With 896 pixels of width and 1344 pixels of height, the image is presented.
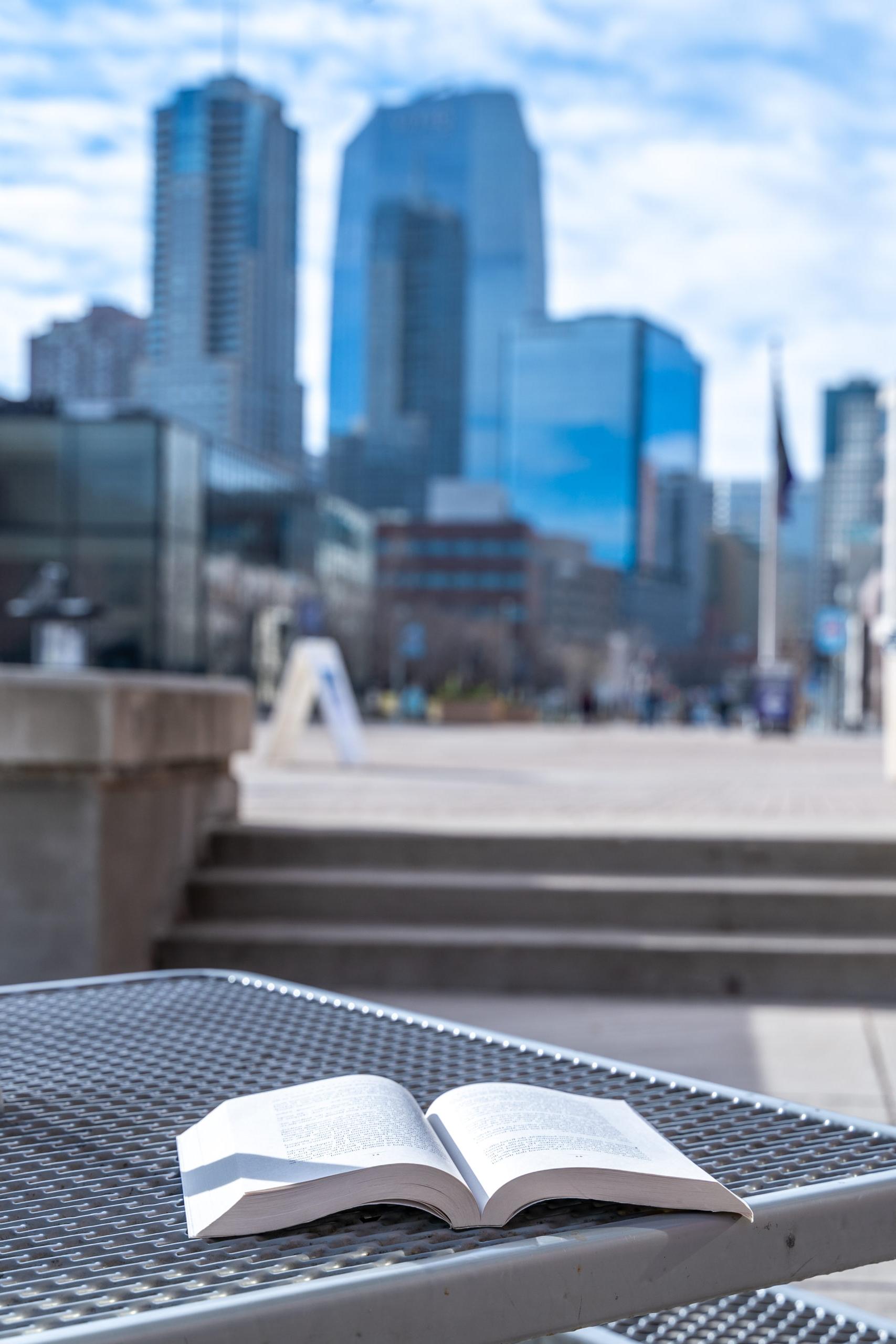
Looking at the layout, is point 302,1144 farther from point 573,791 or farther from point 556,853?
point 573,791

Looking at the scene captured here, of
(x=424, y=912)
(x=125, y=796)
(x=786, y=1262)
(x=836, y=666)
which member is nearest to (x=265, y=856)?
(x=424, y=912)

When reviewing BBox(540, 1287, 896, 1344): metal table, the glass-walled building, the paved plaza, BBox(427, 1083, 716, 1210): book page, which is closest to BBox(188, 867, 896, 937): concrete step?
the paved plaza

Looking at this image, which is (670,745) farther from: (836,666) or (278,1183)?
(836,666)

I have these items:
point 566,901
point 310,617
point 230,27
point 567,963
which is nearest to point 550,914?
point 566,901

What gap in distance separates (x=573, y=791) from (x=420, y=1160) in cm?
1131

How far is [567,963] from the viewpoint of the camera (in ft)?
21.9

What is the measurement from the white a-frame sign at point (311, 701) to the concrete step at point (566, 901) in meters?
8.32

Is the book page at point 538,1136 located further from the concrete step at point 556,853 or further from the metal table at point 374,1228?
the concrete step at point 556,853

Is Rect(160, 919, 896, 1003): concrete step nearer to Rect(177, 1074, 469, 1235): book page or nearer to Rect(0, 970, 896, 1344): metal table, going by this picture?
Rect(0, 970, 896, 1344): metal table

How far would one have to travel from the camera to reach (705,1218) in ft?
A: 5.01

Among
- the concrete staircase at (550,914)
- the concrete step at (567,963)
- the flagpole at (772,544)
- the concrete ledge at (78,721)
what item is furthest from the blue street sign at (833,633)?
the concrete ledge at (78,721)

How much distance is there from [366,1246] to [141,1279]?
22cm

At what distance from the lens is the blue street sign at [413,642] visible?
74.7 metres

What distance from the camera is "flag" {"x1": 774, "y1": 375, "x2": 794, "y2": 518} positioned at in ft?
122
